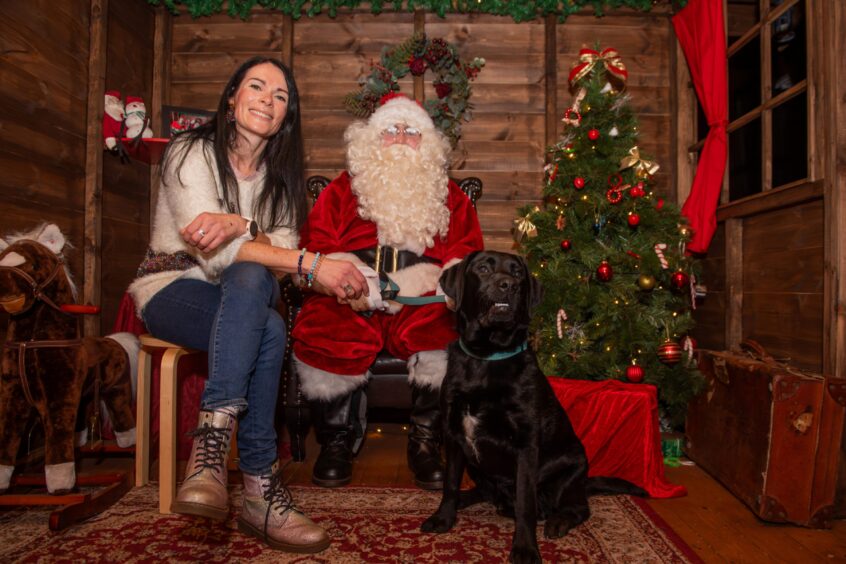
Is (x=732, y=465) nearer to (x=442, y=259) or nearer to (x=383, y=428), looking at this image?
(x=442, y=259)

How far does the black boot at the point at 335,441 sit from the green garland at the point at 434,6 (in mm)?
3022

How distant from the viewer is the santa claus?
97.0 inches

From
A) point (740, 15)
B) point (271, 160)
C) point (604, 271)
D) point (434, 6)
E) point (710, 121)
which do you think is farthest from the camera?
point (434, 6)

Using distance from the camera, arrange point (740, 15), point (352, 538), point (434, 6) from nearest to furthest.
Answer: point (352, 538) → point (740, 15) → point (434, 6)

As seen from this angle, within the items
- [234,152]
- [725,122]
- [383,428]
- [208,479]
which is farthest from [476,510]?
[725,122]

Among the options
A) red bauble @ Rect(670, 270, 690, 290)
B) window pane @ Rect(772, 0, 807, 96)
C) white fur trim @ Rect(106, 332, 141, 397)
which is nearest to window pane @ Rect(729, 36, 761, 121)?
window pane @ Rect(772, 0, 807, 96)

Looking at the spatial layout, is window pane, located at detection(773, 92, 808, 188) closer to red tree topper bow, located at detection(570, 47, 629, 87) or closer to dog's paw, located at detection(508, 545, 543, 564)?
red tree topper bow, located at detection(570, 47, 629, 87)

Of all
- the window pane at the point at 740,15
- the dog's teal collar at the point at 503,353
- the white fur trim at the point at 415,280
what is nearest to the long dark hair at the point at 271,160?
the white fur trim at the point at 415,280

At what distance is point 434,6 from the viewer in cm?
406

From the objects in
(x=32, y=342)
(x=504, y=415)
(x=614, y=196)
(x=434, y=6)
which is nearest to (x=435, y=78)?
(x=434, y=6)

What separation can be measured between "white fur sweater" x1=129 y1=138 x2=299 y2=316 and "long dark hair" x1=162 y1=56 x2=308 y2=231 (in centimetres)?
4

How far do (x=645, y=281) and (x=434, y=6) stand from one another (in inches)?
105

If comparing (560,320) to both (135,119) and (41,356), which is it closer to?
(41,356)

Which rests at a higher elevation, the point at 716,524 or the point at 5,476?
the point at 5,476
